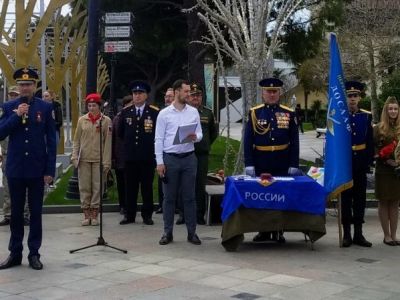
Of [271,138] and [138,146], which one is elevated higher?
[271,138]

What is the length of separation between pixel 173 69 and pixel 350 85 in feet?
115

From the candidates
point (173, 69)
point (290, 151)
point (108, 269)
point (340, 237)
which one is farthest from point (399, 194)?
point (173, 69)

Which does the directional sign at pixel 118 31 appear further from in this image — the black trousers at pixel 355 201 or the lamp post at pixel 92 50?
the black trousers at pixel 355 201

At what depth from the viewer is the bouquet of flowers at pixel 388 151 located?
845 cm

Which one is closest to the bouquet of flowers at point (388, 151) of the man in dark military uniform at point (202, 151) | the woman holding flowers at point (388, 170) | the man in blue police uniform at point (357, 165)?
the woman holding flowers at point (388, 170)

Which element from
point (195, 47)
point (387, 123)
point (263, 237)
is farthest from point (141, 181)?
point (195, 47)

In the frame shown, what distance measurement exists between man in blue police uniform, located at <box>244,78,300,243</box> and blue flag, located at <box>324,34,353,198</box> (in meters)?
0.43

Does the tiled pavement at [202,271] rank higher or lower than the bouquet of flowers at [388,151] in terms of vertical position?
lower

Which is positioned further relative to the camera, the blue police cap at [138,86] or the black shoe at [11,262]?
the blue police cap at [138,86]

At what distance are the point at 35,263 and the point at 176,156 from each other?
91.2 inches

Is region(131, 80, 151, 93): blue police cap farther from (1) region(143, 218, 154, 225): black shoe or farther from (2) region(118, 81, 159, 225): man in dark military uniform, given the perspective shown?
(1) region(143, 218, 154, 225): black shoe

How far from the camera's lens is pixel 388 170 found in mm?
8547

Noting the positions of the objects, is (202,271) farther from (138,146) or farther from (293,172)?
(138,146)

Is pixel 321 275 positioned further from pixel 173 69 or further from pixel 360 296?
pixel 173 69
